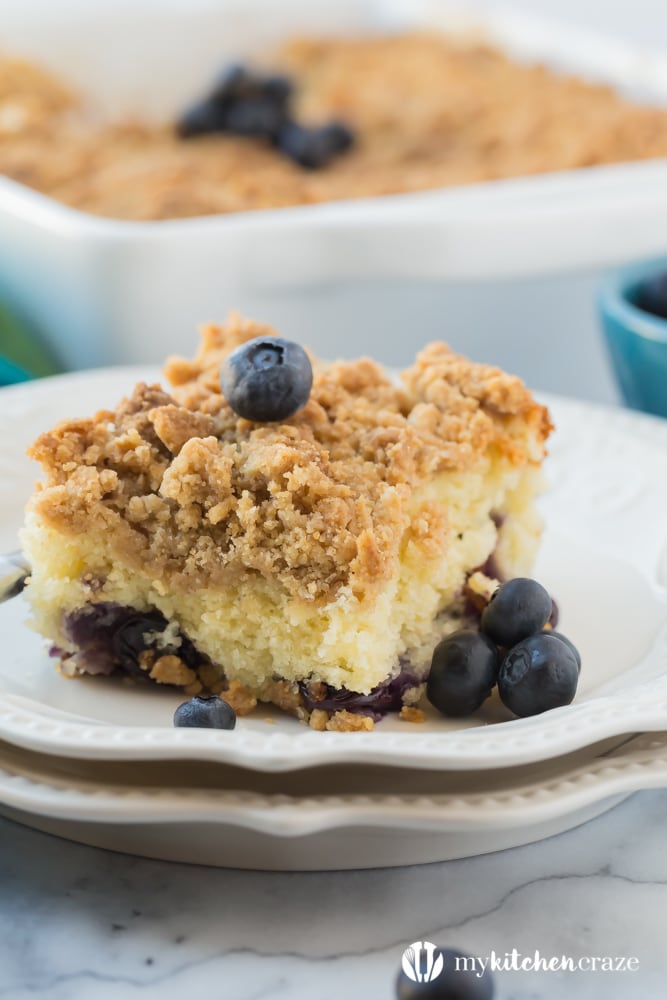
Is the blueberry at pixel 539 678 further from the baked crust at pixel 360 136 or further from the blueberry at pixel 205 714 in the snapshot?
the baked crust at pixel 360 136

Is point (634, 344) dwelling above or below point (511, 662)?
below

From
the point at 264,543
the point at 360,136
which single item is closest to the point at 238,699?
the point at 264,543

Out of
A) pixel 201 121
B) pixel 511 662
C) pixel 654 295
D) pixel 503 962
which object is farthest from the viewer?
pixel 201 121

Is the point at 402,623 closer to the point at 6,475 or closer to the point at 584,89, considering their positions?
the point at 6,475

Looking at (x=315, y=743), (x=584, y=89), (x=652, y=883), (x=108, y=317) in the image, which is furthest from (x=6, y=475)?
(x=584, y=89)

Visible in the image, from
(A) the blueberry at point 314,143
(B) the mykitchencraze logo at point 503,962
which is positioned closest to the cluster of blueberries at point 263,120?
(A) the blueberry at point 314,143

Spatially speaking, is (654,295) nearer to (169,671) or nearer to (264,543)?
(264,543)

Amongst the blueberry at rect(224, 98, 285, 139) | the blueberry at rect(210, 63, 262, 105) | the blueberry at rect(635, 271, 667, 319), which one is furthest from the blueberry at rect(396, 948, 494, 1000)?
the blueberry at rect(210, 63, 262, 105)
